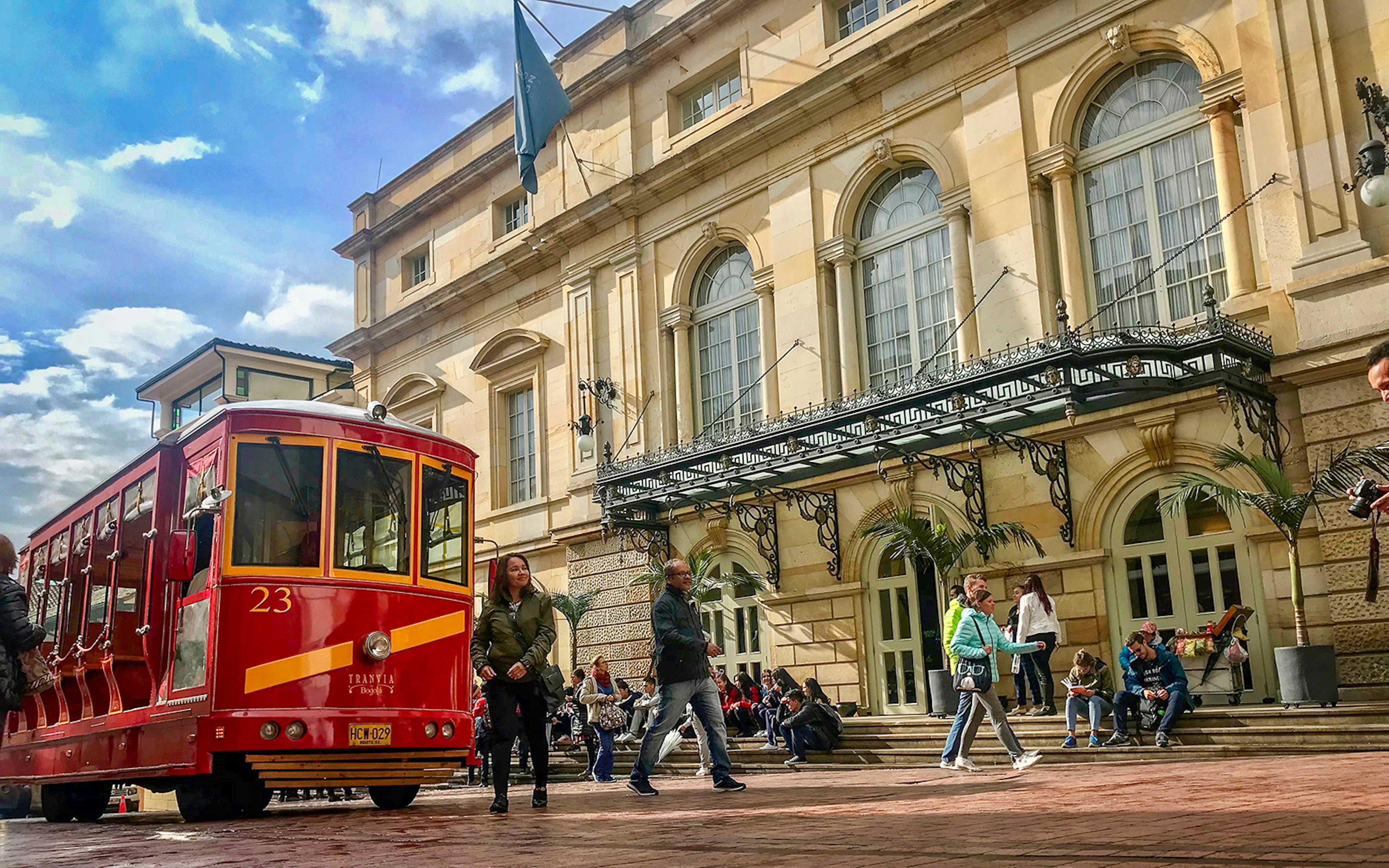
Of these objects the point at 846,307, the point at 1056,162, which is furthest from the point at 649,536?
the point at 1056,162

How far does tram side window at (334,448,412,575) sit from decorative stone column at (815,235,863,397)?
1135 cm

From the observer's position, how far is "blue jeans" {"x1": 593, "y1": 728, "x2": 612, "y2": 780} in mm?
13648

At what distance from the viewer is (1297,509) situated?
13445 mm

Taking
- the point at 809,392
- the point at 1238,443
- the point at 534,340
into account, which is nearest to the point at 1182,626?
the point at 1238,443

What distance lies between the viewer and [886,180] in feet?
69.3

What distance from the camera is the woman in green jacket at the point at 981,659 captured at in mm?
10305

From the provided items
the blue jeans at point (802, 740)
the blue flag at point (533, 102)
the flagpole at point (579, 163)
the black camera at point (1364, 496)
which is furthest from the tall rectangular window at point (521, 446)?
the black camera at point (1364, 496)

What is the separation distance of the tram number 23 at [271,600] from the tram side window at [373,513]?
1.58 ft

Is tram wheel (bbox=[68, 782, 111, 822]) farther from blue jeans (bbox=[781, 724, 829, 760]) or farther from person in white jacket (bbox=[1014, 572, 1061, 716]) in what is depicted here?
person in white jacket (bbox=[1014, 572, 1061, 716])

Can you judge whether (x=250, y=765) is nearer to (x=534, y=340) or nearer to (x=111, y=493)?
(x=111, y=493)

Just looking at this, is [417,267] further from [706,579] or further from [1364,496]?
[1364,496]

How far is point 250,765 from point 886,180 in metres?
15.2

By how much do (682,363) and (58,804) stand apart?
547 inches

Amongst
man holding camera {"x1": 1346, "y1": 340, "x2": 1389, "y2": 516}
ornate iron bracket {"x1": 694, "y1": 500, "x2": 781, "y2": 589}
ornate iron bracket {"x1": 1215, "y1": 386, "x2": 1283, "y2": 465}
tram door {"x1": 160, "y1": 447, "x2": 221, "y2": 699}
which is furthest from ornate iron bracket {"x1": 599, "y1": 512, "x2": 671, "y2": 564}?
man holding camera {"x1": 1346, "y1": 340, "x2": 1389, "y2": 516}
